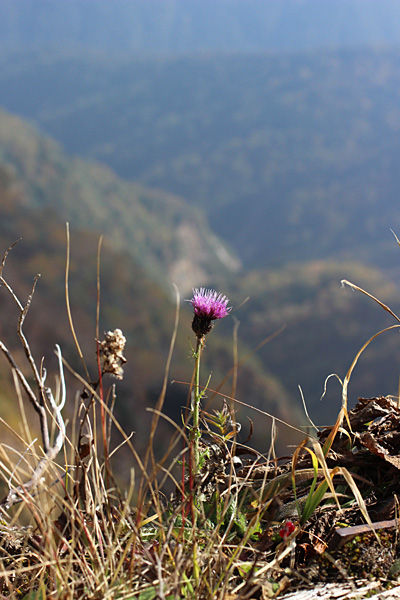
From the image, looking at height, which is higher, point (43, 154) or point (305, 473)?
point (43, 154)

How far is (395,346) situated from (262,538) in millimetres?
62156

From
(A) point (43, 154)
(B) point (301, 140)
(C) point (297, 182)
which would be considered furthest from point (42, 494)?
(B) point (301, 140)

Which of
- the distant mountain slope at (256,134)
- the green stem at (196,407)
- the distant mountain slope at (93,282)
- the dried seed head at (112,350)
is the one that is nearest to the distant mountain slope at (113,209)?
the distant mountain slope at (93,282)

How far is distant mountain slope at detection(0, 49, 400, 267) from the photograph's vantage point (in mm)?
120125

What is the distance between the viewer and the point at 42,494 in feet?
4.12

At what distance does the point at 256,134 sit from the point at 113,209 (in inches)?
2598

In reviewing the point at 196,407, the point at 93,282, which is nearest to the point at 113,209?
the point at 93,282

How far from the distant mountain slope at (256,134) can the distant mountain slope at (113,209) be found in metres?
20.4

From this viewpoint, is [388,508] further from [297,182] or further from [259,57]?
[259,57]

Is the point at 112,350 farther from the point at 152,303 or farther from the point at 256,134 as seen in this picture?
the point at 256,134

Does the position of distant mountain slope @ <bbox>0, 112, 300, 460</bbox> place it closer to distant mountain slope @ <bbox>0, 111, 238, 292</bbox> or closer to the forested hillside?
the forested hillside

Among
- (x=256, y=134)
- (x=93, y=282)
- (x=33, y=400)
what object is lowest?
(x=33, y=400)

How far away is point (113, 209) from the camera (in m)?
89.5

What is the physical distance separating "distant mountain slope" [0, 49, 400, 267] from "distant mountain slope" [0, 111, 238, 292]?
66.9 ft
